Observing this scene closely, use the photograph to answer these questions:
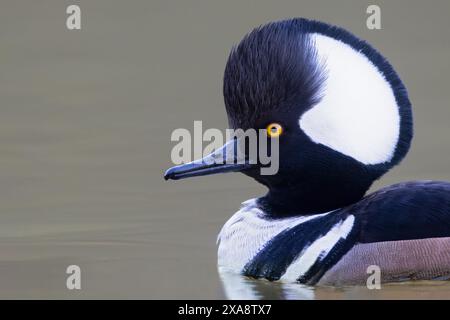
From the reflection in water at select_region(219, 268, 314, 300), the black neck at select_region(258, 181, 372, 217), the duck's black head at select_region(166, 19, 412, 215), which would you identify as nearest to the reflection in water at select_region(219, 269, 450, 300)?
the reflection in water at select_region(219, 268, 314, 300)

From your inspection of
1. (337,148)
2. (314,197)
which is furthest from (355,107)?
(314,197)

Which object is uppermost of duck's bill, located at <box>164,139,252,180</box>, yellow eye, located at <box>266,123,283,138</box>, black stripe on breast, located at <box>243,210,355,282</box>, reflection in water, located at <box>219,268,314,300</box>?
yellow eye, located at <box>266,123,283,138</box>

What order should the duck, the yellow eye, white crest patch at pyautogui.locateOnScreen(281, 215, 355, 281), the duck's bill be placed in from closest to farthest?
the duck < white crest patch at pyautogui.locateOnScreen(281, 215, 355, 281) < the yellow eye < the duck's bill

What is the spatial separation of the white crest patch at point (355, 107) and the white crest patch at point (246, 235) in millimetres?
635

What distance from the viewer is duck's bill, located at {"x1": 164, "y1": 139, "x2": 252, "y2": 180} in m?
9.40

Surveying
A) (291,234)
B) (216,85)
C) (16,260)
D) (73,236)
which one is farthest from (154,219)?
(216,85)

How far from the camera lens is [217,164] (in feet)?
31.0

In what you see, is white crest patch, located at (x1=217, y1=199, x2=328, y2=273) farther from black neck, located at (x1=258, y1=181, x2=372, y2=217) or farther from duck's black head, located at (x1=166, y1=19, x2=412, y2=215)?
duck's black head, located at (x1=166, y1=19, x2=412, y2=215)

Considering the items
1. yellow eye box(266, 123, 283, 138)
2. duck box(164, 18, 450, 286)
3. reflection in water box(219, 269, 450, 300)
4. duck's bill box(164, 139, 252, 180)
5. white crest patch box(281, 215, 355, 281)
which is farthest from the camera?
duck's bill box(164, 139, 252, 180)

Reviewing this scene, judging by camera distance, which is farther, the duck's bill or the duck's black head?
the duck's bill

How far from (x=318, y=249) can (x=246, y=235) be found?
0.67 metres

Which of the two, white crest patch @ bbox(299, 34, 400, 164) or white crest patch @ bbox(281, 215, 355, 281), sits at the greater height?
white crest patch @ bbox(299, 34, 400, 164)

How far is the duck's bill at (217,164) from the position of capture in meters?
9.40

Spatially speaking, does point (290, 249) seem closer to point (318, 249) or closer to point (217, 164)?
point (318, 249)
